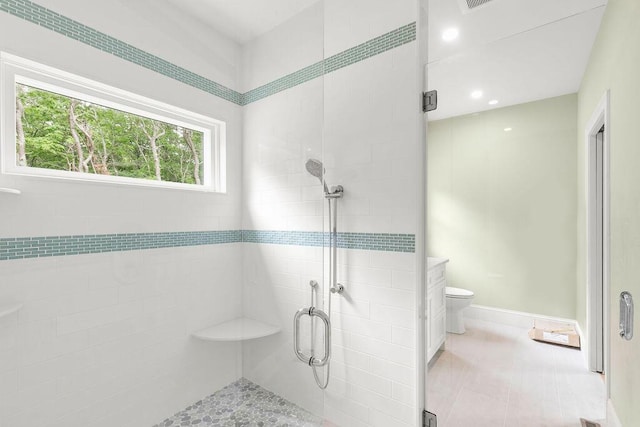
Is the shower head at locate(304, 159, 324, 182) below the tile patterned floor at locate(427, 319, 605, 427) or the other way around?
the other way around

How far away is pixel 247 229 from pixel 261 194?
0.61 ft

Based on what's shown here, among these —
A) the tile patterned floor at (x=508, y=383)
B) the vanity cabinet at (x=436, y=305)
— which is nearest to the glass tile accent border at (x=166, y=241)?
the vanity cabinet at (x=436, y=305)

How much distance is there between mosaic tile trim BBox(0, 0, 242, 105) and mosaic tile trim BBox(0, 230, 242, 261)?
67 centimetres

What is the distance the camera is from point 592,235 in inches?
45.6

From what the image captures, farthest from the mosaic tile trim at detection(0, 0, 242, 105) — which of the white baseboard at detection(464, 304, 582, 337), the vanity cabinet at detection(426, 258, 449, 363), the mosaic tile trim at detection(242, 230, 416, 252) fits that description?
the white baseboard at detection(464, 304, 582, 337)

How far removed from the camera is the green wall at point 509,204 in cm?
128

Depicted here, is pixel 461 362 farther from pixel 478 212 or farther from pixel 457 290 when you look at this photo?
pixel 478 212

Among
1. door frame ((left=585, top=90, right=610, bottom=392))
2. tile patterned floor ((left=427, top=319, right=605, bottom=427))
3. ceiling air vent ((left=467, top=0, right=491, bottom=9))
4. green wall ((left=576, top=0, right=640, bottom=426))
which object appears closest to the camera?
green wall ((left=576, top=0, right=640, bottom=426))

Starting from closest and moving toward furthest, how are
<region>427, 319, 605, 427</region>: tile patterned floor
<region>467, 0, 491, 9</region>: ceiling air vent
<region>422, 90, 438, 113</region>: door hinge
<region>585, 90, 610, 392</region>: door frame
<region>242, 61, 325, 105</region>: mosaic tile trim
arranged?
<region>585, 90, 610, 392</region>: door frame
<region>427, 319, 605, 427</region>: tile patterned floor
<region>242, 61, 325, 105</region>: mosaic tile trim
<region>467, 0, 491, 9</region>: ceiling air vent
<region>422, 90, 438, 113</region>: door hinge

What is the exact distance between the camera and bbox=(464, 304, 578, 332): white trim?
54.1 inches

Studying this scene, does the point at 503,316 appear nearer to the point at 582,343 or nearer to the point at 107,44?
the point at 582,343

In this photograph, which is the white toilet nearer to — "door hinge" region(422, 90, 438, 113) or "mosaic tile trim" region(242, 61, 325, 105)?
"door hinge" region(422, 90, 438, 113)

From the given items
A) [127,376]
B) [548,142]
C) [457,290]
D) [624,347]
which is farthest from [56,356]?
[548,142]

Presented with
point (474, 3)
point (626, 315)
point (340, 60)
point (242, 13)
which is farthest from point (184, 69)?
point (626, 315)
